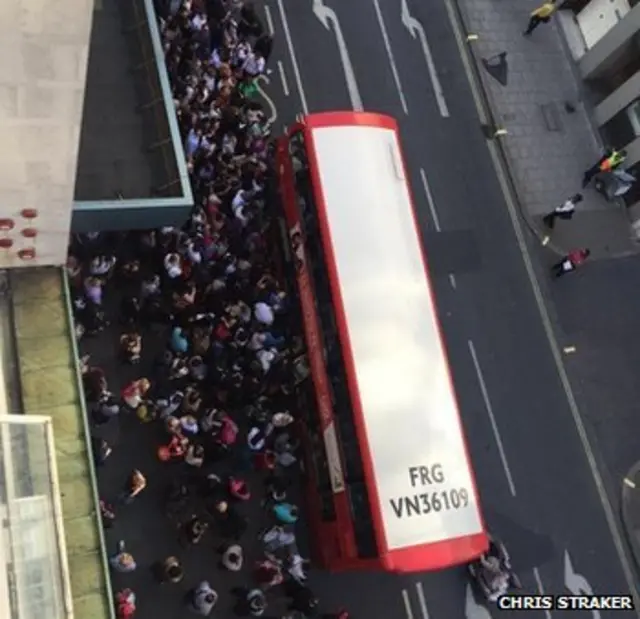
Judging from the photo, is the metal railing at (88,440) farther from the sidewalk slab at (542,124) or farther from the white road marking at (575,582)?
the sidewalk slab at (542,124)

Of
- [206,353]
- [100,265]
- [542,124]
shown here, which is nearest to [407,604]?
[206,353]

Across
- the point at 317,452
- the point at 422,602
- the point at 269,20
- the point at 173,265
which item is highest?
the point at 269,20

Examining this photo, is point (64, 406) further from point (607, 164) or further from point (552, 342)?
point (607, 164)

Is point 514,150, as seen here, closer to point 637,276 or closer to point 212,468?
point 637,276

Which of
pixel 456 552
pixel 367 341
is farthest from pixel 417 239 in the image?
pixel 456 552

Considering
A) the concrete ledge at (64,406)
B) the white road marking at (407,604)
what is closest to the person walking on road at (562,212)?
the white road marking at (407,604)

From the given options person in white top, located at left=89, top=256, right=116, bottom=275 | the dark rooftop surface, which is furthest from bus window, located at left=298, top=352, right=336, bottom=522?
the dark rooftop surface
